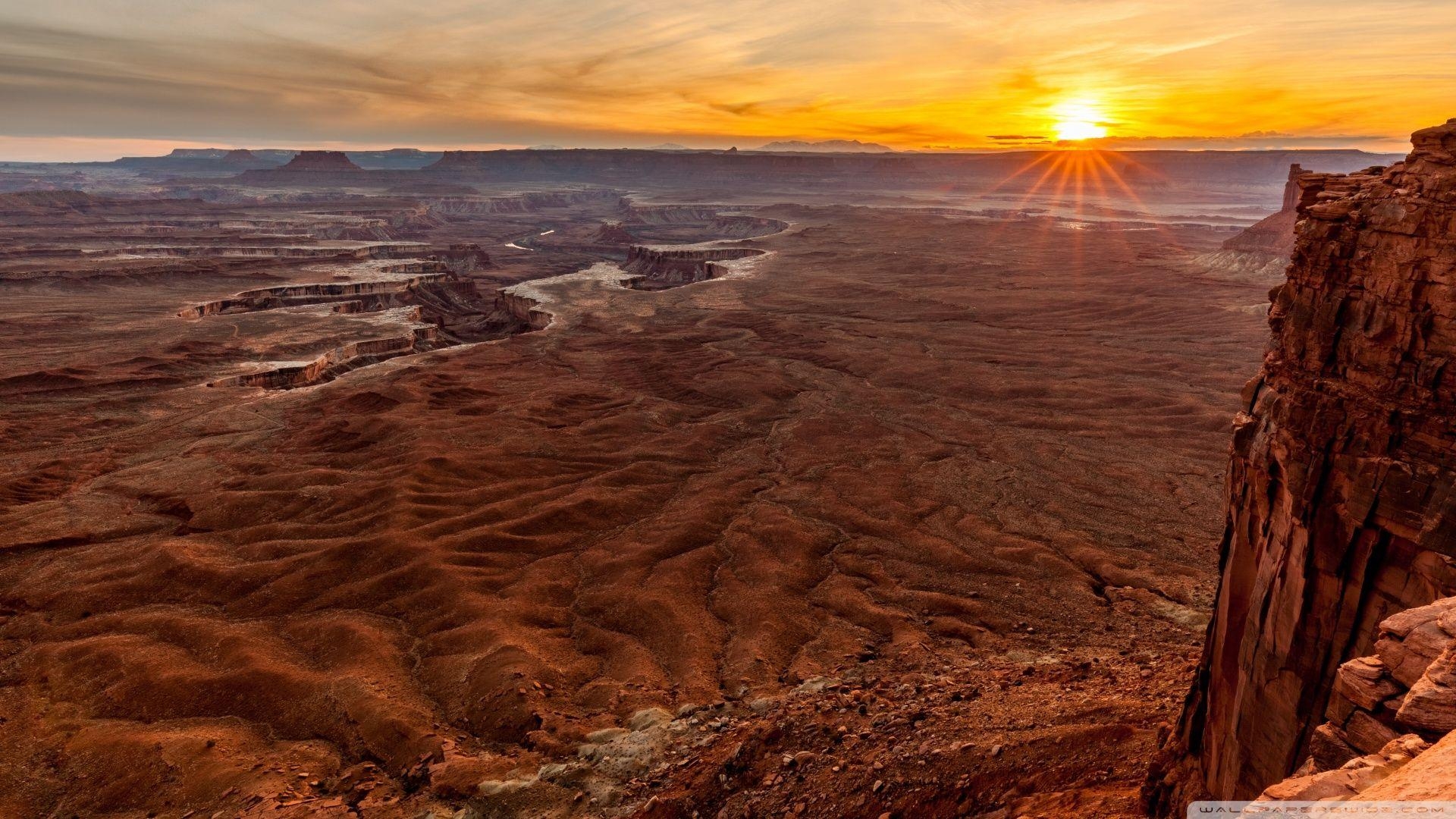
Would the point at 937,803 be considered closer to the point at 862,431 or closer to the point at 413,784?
the point at 413,784

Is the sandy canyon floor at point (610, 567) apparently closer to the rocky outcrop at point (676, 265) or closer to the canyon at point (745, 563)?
the canyon at point (745, 563)

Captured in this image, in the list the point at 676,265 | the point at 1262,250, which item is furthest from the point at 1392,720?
the point at 1262,250

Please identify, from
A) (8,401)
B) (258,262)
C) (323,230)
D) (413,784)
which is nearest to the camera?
(413,784)

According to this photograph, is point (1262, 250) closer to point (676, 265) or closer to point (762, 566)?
point (676, 265)

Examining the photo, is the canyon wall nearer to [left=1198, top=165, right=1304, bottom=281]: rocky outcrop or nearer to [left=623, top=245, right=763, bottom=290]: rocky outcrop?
[left=623, top=245, right=763, bottom=290]: rocky outcrop

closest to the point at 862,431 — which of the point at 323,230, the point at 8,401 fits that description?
the point at 8,401

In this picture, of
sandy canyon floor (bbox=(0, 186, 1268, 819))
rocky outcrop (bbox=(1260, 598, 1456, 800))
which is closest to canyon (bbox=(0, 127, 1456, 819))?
rocky outcrop (bbox=(1260, 598, 1456, 800))
